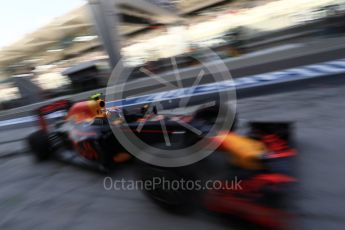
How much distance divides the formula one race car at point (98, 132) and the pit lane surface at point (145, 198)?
0.15 m

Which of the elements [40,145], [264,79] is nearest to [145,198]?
[40,145]

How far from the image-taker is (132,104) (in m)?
5.43

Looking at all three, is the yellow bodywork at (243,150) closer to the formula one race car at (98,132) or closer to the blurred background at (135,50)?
the formula one race car at (98,132)

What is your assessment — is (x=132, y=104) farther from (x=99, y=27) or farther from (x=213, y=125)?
(x=213, y=125)

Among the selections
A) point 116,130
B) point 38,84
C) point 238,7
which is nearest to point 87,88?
point 38,84

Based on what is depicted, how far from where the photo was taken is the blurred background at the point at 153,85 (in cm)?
216

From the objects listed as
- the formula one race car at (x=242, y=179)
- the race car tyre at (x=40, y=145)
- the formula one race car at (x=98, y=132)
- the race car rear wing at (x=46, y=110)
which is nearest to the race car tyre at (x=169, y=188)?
the formula one race car at (x=242, y=179)

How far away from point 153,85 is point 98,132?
3193mm

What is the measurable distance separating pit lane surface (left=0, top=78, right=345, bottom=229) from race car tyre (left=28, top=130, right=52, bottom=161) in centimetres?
14

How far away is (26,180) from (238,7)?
464 inches

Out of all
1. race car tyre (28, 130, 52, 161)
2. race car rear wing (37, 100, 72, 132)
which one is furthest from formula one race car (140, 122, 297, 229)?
race car rear wing (37, 100, 72, 132)

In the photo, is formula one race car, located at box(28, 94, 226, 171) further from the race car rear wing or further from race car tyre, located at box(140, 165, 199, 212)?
race car tyre, located at box(140, 165, 199, 212)

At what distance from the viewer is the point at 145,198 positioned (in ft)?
7.66

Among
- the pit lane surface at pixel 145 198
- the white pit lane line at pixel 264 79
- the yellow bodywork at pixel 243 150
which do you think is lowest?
the pit lane surface at pixel 145 198
